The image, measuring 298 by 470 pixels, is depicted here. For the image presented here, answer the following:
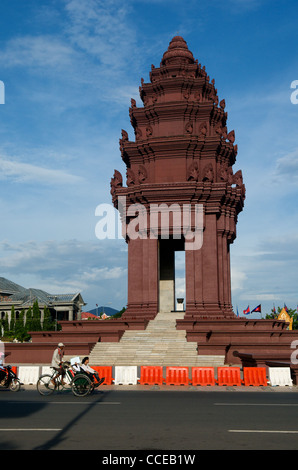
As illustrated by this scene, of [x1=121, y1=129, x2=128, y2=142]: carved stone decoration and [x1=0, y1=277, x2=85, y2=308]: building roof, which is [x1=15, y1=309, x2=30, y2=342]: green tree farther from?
[x1=121, y1=129, x2=128, y2=142]: carved stone decoration

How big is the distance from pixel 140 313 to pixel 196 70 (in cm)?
2199

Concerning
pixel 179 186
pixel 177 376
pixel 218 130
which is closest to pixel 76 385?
pixel 177 376

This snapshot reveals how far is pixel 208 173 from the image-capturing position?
131 feet

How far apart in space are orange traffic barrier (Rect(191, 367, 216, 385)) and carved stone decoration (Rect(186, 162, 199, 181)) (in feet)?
64.4

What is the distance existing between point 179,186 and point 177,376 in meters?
18.8

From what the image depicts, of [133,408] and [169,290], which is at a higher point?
[169,290]

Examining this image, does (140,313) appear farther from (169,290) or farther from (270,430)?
(270,430)

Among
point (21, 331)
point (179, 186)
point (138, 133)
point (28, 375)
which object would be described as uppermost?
point (138, 133)

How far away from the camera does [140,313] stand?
3838 cm

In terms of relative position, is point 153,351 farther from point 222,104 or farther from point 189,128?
point 222,104

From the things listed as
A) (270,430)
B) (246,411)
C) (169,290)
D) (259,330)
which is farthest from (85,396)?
(169,290)

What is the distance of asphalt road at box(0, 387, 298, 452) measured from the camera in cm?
1032

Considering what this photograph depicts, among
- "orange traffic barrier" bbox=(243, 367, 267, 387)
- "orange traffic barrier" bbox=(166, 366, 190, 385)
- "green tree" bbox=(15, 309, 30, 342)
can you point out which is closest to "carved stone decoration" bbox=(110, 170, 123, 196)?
"orange traffic barrier" bbox=(166, 366, 190, 385)

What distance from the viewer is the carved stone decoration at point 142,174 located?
40.8m
